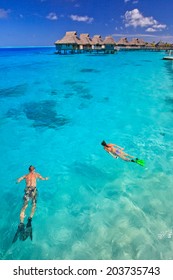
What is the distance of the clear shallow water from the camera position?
5.61 m

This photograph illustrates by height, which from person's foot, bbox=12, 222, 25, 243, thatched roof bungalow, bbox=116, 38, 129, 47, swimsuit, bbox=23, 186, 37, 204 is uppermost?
thatched roof bungalow, bbox=116, 38, 129, 47

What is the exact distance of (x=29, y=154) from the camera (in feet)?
33.0

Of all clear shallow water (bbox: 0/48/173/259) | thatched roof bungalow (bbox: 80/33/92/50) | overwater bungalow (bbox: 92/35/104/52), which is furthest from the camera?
overwater bungalow (bbox: 92/35/104/52)

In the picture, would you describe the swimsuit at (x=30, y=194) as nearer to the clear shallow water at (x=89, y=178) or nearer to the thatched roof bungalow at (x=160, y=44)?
the clear shallow water at (x=89, y=178)

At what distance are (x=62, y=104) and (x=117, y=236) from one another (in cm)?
1235

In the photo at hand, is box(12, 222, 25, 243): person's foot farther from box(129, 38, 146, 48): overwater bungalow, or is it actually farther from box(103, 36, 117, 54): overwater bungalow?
box(129, 38, 146, 48): overwater bungalow

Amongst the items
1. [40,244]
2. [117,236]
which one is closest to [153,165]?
[117,236]

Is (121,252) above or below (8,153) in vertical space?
below

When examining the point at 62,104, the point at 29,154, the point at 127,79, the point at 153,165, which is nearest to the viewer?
the point at 153,165

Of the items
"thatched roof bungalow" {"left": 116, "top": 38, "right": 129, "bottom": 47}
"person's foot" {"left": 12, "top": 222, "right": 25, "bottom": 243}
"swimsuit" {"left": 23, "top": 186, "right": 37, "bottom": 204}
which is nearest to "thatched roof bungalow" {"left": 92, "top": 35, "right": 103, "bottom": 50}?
"thatched roof bungalow" {"left": 116, "top": 38, "right": 129, "bottom": 47}

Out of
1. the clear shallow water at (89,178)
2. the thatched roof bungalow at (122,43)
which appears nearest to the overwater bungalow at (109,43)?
the thatched roof bungalow at (122,43)
